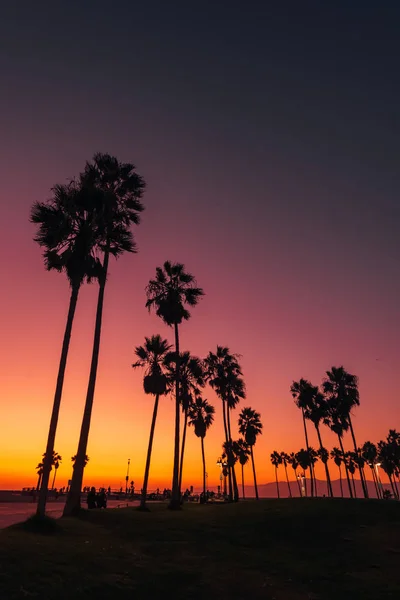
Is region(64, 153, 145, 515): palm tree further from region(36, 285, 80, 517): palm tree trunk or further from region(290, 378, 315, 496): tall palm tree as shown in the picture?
region(290, 378, 315, 496): tall palm tree

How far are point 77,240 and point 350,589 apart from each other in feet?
62.5

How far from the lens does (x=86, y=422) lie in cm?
2216

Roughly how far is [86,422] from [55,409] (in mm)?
4727

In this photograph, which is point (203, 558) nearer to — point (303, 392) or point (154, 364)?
point (154, 364)

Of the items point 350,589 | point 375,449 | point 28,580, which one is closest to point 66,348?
point 28,580

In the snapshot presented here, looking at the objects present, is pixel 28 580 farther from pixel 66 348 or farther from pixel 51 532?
pixel 66 348

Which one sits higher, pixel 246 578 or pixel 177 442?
pixel 177 442

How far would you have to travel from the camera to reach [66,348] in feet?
63.3

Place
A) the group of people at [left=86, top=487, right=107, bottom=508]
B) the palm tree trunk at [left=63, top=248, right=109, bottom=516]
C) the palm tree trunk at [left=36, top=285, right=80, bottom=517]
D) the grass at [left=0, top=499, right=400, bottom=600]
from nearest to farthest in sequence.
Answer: the grass at [left=0, top=499, right=400, bottom=600], the palm tree trunk at [left=36, top=285, right=80, bottom=517], the palm tree trunk at [left=63, top=248, right=109, bottom=516], the group of people at [left=86, top=487, right=107, bottom=508]

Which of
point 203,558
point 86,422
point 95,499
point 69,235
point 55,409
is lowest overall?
point 203,558

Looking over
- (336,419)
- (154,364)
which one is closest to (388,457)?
(336,419)

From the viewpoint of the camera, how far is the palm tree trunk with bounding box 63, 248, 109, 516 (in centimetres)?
2062

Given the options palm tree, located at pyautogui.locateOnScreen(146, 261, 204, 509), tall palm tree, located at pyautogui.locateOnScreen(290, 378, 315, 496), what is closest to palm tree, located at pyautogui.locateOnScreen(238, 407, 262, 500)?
tall palm tree, located at pyautogui.locateOnScreen(290, 378, 315, 496)

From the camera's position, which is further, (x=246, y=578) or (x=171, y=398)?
(x=171, y=398)
